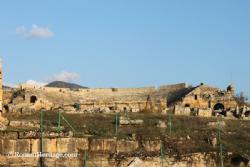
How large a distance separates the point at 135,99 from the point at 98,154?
25.5 m

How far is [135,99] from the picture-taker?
6531 cm

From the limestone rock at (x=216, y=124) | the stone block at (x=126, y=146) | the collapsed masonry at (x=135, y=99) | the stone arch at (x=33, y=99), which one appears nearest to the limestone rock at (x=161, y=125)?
the limestone rock at (x=216, y=124)

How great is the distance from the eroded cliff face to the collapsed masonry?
14380 mm

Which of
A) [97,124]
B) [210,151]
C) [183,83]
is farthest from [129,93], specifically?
[210,151]

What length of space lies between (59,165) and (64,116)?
9492mm

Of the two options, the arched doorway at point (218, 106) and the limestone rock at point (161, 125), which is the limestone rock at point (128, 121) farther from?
the arched doorway at point (218, 106)

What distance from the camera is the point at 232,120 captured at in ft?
175

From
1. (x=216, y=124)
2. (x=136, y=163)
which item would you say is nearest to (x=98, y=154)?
(x=136, y=163)

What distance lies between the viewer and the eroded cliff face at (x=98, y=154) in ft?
127

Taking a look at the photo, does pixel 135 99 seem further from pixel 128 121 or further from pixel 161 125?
pixel 161 125

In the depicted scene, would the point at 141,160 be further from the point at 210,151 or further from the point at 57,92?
the point at 57,92

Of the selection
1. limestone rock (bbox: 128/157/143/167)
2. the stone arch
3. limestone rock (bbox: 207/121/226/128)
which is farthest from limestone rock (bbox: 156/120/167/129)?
the stone arch

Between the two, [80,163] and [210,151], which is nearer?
[80,163]

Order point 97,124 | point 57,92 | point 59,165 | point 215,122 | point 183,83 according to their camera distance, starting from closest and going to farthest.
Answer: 1. point 59,165
2. point 97,124
3. point 215,122
4. point 57,92
5. point 183,83
